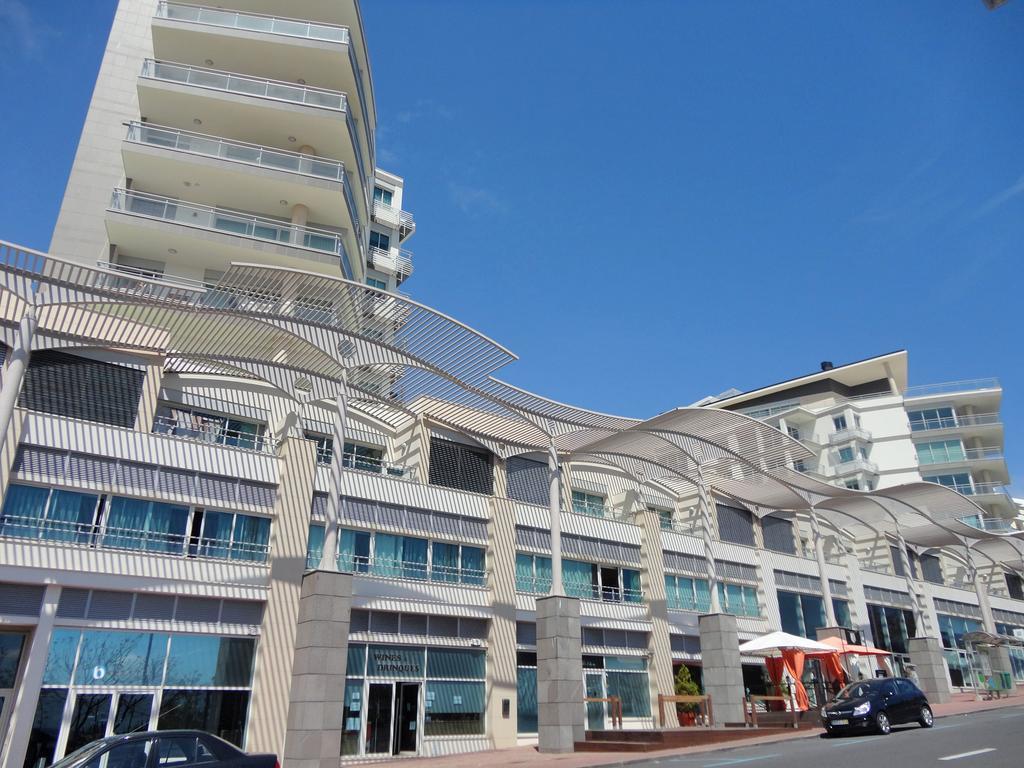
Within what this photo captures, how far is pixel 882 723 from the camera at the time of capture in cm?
1709

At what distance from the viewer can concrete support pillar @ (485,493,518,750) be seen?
23.4 meters

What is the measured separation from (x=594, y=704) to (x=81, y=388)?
19.4 m

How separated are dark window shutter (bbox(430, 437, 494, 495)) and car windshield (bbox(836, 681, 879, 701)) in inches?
506

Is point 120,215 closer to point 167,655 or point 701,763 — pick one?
point 167,655

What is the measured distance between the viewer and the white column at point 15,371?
15445 millimetres

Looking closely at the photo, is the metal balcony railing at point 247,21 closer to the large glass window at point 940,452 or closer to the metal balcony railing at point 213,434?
the metal balcony railing at point 213,434

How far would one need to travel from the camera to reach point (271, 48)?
30.3 m

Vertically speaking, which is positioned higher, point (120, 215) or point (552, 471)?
point (120, 215)

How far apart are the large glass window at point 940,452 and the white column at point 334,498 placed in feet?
165

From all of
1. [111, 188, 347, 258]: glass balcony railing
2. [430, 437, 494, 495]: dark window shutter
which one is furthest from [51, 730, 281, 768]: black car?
[111, 188, 347, 258]: glass balcony railing

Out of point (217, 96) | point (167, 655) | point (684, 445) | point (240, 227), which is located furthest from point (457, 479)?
point (217, 96)

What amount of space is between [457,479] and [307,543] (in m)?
6.33

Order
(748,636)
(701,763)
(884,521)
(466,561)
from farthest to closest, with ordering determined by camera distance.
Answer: (884,521) → (748,636) → (466,561) → (701,763)

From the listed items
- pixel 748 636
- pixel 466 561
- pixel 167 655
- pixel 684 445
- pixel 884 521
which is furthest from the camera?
pixel 884 521
